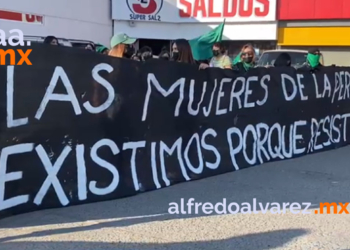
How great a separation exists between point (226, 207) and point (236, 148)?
189 cm

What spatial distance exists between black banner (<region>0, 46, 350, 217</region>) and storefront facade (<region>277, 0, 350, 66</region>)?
43.8 ft

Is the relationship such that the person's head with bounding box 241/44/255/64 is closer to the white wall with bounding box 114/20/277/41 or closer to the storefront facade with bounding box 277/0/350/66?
the storefront facade with bounding box 277/0/350/66

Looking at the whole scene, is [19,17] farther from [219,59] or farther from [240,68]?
[240,68]

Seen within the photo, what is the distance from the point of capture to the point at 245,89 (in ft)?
24.3

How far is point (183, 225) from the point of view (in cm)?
483

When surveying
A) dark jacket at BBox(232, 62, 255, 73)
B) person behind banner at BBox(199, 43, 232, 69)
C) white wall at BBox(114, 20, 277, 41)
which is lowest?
dark jacket at BBox(232, 62, 255, 73)

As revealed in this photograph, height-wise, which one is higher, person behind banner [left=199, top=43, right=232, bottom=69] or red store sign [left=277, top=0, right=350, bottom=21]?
red store sign [left=277, top=0, right=350, bottom=21]

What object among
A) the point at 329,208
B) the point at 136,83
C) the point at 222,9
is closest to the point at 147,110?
the point at 136,83

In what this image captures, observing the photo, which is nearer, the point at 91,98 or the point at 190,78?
the point at 91,98

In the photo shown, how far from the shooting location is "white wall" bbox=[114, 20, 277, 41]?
853 inches

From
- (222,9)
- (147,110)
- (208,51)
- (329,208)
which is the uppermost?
(222,9)

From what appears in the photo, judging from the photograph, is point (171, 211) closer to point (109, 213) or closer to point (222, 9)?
point (109, 213)

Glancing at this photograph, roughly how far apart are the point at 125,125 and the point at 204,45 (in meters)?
3.14
